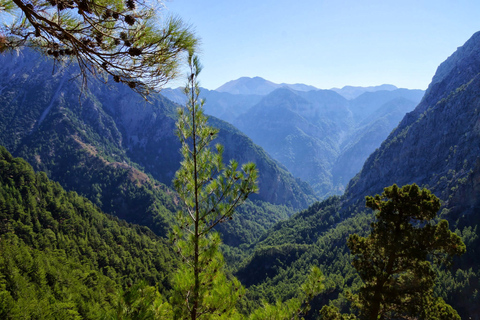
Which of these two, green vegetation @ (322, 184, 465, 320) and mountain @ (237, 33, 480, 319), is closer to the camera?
green vegetation @ (322, 184, 465, 320)

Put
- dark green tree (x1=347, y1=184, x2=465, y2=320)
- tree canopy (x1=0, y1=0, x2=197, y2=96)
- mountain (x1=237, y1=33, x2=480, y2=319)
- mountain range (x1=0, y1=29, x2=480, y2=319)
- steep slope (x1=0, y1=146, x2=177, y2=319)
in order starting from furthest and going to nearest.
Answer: mountain (x1=237, y1=33, x2=480, y2=319) → mountain range (x1=0, y1=29, x2=480, y2=319) → steep slope (x1=0, y1=146, x2=177, y2=319) → dark green tree (x1=347, y1=184, x2=465, y2=320) → tree canopy (x1=0, y1=0, x2=197, y2=96)

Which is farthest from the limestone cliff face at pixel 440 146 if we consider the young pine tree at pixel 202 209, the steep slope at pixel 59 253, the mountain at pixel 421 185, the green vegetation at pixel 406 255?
the steep slope at pixel 59 253

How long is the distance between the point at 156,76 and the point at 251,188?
3.37 m

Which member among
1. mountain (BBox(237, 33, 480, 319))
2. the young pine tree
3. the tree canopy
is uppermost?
the tree canopy

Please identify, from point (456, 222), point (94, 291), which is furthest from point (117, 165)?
point (456, 222)

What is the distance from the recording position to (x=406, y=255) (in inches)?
422

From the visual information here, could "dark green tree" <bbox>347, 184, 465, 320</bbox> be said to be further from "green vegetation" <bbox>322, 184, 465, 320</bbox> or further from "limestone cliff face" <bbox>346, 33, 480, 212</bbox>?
"limestone cliff face" <bbox>346, 33, 480, 212</bbox>

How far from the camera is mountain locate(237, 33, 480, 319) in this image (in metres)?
75.8

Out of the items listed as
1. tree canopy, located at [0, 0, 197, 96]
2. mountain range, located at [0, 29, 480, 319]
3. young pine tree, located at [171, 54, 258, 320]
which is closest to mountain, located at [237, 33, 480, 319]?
mountain range, located at [0, 29, 480, 319]

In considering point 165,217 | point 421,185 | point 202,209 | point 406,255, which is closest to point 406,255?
point 406,255

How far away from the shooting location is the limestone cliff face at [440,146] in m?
110

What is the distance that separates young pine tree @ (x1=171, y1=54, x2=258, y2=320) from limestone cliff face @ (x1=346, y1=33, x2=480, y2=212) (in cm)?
11456

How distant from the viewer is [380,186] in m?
154

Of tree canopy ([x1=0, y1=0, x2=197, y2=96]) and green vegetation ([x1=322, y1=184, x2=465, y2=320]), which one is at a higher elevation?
tree canopy ([x1=0, y1=0, x2=197, y2=96])
